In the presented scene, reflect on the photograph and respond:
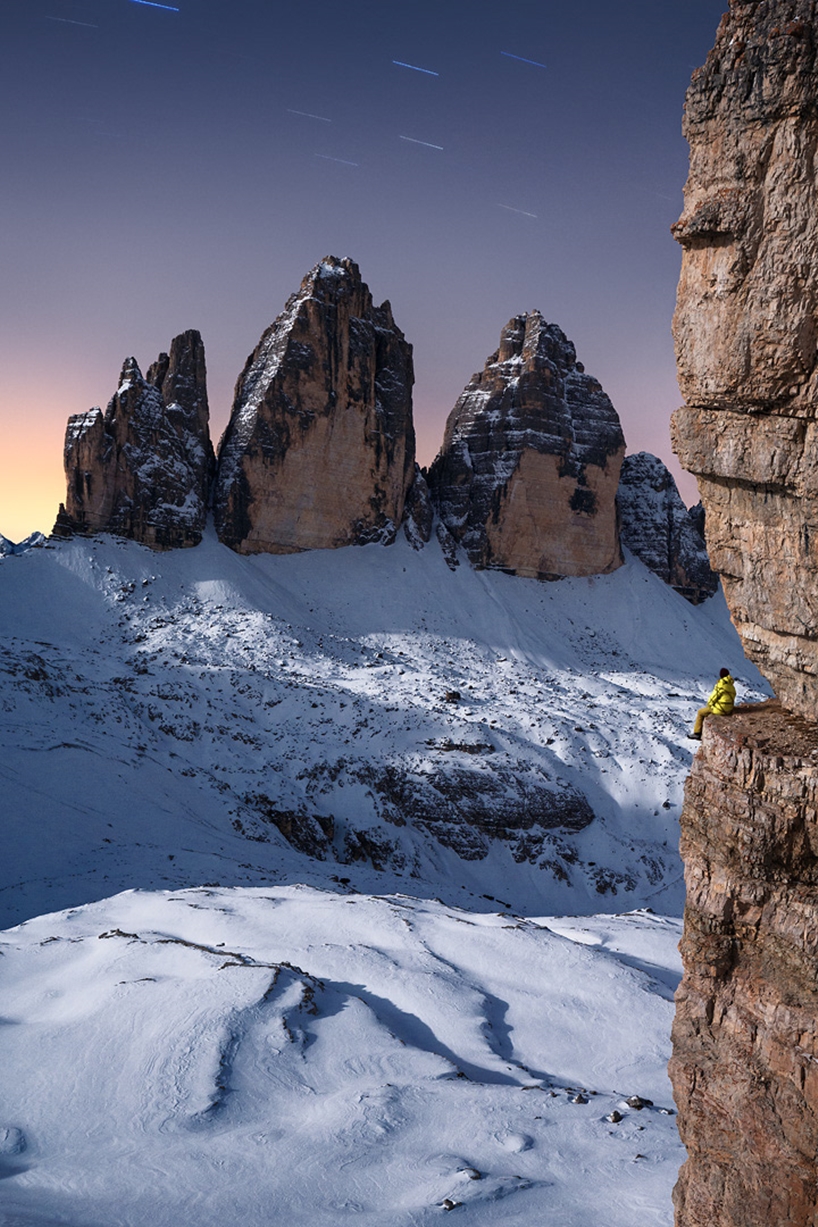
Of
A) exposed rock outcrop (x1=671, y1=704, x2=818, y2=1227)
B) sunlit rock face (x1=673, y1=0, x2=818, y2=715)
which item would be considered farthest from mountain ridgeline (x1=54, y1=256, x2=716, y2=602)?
exposed rock outcrop (x1=671, y1=704, x2=818, y2=1227)

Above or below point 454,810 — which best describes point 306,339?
above

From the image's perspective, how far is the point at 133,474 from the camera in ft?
193

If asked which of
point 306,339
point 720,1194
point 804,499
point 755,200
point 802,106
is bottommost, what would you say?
point 720,1194

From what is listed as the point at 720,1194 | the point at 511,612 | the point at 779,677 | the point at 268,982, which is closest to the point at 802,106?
the point at 779,677

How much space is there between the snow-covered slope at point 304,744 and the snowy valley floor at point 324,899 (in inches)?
6.4

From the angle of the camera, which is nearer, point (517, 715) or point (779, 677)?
point (779, 677)

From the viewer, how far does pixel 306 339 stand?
62469 mm

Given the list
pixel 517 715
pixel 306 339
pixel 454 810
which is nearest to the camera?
pixel 454 810

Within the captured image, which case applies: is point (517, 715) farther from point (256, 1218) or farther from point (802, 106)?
point (802, 106)

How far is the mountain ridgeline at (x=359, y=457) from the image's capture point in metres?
59.2

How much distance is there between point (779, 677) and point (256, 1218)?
7.20 meters

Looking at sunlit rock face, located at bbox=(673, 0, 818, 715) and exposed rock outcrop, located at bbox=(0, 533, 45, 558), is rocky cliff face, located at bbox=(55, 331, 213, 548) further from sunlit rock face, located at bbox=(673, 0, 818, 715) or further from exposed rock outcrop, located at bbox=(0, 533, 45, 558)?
sunlit rock face, located at bbox=(673, 0, 818, 715)

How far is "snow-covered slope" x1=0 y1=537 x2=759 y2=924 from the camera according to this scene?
27.2 meters

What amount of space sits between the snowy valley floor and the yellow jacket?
536cm
